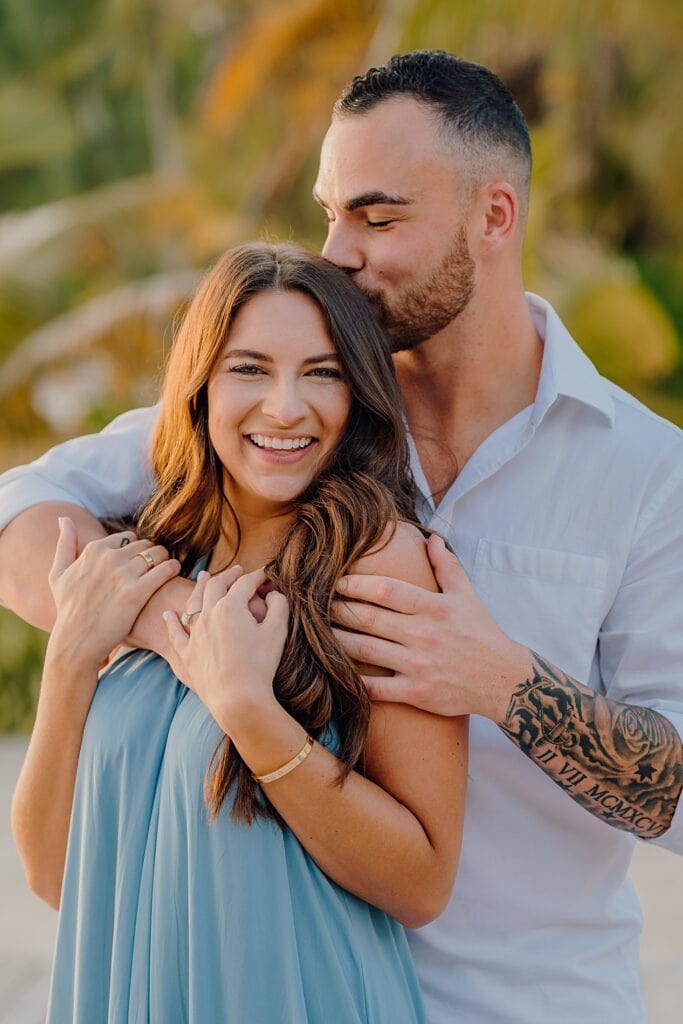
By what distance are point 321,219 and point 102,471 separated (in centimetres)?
1573

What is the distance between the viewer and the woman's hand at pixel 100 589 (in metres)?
2.33

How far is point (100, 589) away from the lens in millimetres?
2379

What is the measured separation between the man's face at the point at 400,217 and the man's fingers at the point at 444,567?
633 mm

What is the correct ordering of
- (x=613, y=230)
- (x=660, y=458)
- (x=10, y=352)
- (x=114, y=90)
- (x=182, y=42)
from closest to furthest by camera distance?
1. (x=660, y=458)
2. (x=10, y=352)
3. (x=613, y=230)
4. (x=182, y=42)
5. (x=114, y=90)

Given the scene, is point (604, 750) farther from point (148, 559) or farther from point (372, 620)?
point (148, 559)

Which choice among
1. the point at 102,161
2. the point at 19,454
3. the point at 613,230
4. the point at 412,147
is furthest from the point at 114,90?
the point at 412,147

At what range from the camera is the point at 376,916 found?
7.22 feet

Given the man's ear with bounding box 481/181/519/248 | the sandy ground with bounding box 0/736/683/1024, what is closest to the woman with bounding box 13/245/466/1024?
the man's ear with bounding box 481/181/519/248

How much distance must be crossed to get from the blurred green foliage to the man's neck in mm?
5092

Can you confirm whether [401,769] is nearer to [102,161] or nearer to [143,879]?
[143,879]

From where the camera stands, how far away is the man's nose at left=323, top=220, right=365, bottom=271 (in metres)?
2.69

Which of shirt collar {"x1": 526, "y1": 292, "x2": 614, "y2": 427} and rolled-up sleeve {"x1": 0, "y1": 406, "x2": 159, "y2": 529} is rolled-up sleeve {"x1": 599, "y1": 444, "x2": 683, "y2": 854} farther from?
rolled-up sleeve {"x1": 0, "y1": 406, "x2": 159, "y2": 529}

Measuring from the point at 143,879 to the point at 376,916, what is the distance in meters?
0.39

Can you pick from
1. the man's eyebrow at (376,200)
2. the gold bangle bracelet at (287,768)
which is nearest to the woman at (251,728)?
the gold bangle bracelet at (287,768)
